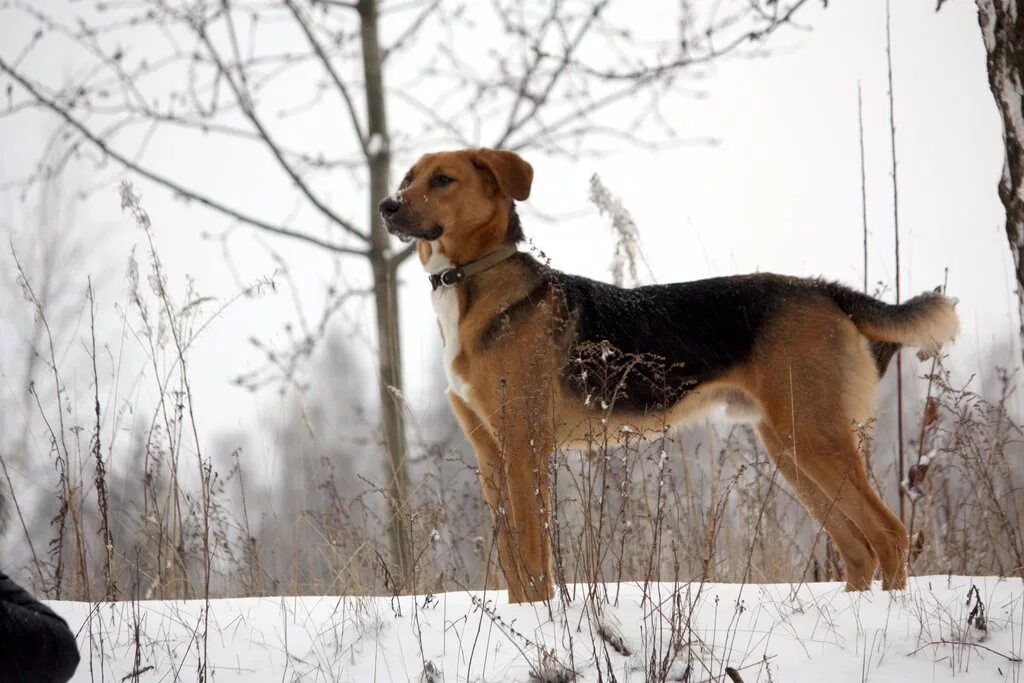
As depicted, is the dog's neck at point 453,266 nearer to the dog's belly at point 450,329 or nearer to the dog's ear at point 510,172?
the dog's belly at point 450,329

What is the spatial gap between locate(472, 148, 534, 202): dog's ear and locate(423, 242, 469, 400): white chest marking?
0.45 meters

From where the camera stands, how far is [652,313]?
14.2 feet

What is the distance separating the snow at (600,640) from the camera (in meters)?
2.61

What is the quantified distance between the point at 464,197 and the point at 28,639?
280 centimetres

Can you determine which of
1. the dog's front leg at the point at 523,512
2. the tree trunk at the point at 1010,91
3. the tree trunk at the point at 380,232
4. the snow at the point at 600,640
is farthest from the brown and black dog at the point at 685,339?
the tree trunk at the point at 380,232

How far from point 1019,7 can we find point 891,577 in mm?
2401

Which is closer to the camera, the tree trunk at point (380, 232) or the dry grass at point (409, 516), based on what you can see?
the dry grass at point (409, 516)

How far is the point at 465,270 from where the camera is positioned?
412 cm

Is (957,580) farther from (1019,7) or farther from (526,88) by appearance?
(526,88)

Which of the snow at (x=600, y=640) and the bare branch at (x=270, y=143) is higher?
the bare branch at (x=270, y=143)

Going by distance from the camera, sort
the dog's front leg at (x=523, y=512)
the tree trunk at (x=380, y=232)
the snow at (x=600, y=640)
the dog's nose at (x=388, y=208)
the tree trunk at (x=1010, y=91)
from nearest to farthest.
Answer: the snow at (x=600, y=640) < the tree trunk at (x=1010, y=91) < the dog's front leg at (x=523, y=512) < the dog's nose at (x=388, y=208) < the tree trunk at (x=380, y=232)

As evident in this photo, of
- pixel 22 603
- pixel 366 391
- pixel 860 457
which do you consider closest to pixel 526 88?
pixel 860 457

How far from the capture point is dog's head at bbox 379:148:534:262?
13.3ft

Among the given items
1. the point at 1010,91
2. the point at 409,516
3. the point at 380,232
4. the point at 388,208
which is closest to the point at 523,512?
the point at 409,516
